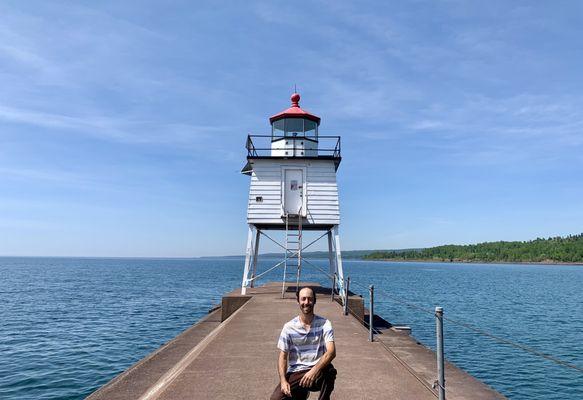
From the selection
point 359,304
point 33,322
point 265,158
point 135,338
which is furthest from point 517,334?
point 33,322

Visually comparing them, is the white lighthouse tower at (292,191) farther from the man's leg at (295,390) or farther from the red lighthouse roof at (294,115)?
the man's leg at (295,390)

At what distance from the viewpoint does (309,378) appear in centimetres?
421

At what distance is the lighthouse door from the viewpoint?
58.6 feet

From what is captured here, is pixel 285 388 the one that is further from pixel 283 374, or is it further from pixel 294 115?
pixel 294 115

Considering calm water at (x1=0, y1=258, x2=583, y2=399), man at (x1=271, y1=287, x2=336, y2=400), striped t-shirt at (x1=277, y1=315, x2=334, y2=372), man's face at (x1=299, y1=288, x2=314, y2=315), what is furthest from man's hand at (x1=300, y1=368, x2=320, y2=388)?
calm water at (x1=0, y1=258, x2=583, y2=399)

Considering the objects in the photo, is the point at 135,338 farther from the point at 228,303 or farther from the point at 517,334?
the point at 517,334

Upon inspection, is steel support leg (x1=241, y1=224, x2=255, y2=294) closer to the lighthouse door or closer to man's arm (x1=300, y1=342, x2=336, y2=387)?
the lighthouse door

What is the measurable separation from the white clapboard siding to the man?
43.3ft

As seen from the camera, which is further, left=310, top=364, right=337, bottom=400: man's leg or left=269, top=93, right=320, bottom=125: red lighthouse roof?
left=269, top=93, right=320, bottom=125: red lighthouse roof

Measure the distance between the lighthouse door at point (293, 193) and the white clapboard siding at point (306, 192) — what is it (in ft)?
0.83

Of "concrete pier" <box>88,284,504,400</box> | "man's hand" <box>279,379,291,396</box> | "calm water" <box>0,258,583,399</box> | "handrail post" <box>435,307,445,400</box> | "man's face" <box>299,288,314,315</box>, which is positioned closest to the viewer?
"man's hand" <box>279,379,291,396</box>

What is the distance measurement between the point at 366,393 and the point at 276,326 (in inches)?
206

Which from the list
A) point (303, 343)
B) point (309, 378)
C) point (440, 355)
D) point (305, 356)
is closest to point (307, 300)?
point (303, 343)

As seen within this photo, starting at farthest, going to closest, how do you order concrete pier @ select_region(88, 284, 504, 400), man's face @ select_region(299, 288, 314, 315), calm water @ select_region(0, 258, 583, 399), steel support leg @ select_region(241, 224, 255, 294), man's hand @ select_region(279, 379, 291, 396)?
1. steel support leg @ select_region(241, 224, 255, 294)
2. calm water @ select_region(0, 258, 583, 399)
3. concrete pier @ select_region(88, 284, 504, 400)
4. man's face @ select_region(299, 288, 314, 315)
5. man's hand @ select_region(279, 379, 291, 396)
